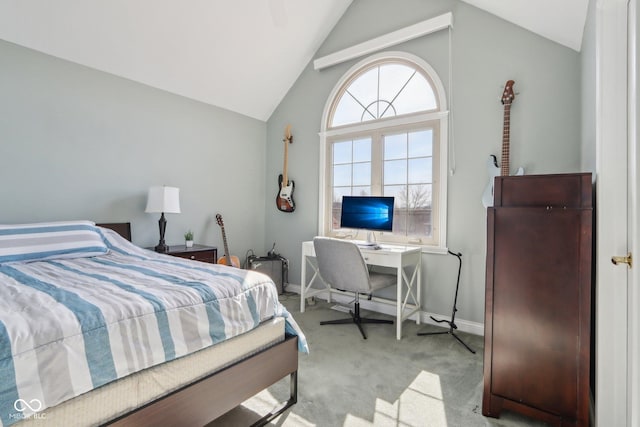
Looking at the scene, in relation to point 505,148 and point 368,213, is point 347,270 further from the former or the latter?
point 505,148

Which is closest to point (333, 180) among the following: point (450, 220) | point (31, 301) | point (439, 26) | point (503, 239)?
point (450, 220)

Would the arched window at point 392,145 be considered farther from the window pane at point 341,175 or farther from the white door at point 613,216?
the white door at point 613,216

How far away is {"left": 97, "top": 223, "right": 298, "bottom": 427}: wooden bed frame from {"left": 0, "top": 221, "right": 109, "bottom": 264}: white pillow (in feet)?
5.24

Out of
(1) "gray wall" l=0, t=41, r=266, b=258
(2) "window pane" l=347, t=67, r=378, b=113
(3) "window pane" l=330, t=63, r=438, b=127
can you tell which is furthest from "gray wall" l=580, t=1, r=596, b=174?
(1) "gray wall" l=0, t=41, r=266, b=258

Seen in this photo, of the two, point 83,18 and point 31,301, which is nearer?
point 31,301

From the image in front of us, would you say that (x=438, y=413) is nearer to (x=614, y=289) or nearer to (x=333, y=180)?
(x=614, y=289)

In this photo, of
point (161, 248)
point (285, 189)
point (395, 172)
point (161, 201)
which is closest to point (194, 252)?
point (161, 248)

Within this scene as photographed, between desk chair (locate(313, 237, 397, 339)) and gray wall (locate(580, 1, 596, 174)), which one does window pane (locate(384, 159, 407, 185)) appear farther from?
gray wall (locate(580, 1, 596, 174))

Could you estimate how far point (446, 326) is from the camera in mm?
2986

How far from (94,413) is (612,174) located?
2124 mm

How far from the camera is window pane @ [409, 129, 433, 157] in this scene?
3.15m

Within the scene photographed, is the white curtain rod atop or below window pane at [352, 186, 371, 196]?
atop

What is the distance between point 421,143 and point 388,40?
107 centimetres

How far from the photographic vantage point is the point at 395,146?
338 centimetres
